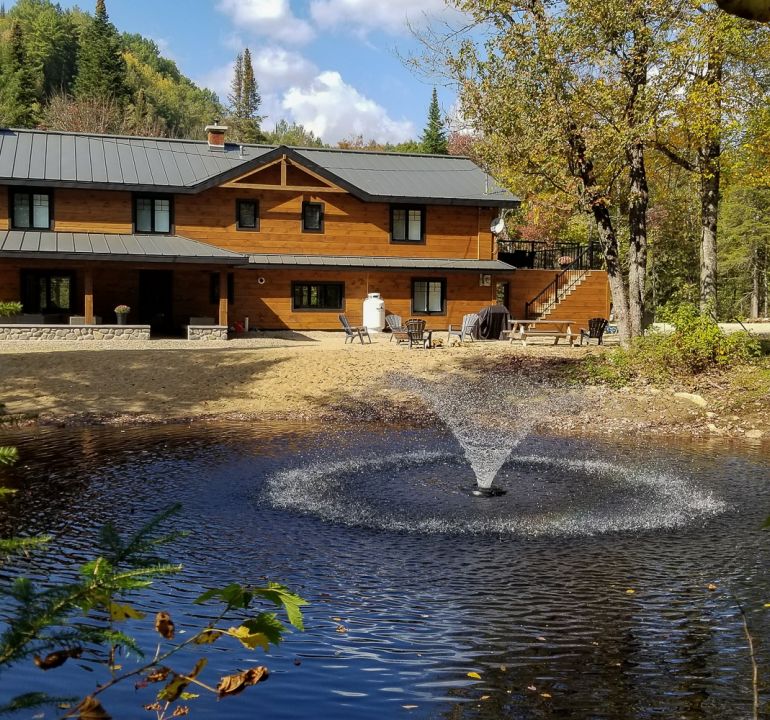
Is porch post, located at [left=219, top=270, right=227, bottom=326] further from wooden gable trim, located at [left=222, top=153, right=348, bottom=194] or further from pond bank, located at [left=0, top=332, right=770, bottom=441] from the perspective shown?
pond bank, located at [left=0, top=332, right=770, bottom=441]

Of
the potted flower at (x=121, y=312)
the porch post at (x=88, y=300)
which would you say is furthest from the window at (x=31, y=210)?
the potted flower at (x=121, y=312)

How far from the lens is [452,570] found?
783 cm

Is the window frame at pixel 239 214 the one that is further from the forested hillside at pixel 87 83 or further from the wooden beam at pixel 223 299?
Result: the forested hillside at pixel 87 83

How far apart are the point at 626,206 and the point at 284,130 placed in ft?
304

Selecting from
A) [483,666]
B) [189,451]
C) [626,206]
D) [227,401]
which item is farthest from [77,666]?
[626,206]

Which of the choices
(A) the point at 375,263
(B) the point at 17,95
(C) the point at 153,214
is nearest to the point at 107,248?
(C) the point at 153,214

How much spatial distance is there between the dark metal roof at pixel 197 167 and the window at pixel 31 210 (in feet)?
2.84

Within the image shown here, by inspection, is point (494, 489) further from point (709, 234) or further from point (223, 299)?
point (223, 299)

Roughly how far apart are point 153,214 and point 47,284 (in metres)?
4.70

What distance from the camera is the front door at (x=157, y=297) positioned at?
105 feet

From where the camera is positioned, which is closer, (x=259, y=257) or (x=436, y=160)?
(x=259, y=257)

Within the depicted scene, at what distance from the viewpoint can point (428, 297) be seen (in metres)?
33.7

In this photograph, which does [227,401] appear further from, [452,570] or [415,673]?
[415,673]

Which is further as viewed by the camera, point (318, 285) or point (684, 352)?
point (318, 285)
